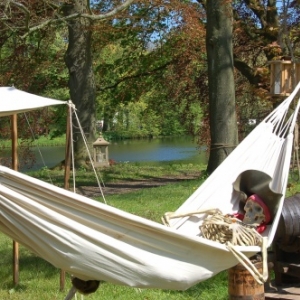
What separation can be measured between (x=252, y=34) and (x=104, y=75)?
450cm

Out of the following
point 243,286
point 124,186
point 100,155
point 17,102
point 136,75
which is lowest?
point 124,186

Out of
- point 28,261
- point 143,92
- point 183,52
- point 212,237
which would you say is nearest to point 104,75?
point 143,92

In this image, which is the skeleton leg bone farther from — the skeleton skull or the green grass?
the green grass

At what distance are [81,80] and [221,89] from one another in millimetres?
4448

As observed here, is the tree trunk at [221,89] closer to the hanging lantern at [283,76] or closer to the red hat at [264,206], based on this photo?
the hanging lantern at [283,76]

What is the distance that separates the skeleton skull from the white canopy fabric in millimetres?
1787

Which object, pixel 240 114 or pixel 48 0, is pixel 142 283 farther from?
pixel 240 114

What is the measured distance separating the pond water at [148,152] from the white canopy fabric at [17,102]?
9069 mm

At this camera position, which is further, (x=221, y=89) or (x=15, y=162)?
(x=221, y=89)

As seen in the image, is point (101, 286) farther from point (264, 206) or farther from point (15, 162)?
point (264, 206)

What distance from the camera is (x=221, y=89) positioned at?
29.6 feet

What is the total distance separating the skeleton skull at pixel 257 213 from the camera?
3.53 m

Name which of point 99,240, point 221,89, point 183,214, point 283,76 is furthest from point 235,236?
point 221,89

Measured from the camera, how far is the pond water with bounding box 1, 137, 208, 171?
1891 cm
